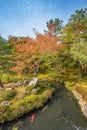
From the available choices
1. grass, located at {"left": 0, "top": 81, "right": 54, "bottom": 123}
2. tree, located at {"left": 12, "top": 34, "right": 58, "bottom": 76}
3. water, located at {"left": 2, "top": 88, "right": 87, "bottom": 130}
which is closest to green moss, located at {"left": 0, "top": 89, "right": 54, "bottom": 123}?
grass, located at {"left": 0, "top": 81, "right": 54, "bottom": 123}

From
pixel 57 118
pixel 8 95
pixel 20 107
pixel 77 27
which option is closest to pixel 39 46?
pixel 77 27

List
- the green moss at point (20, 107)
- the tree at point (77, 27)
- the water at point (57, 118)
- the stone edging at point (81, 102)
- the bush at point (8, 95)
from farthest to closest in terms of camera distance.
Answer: the tree at point (77, 27) → the bush at point (8, 95) → the stone edging at point (81, 102) → the green moss at point (20, 107) → the water at point (57, 118)

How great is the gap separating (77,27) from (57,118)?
15.6 metres

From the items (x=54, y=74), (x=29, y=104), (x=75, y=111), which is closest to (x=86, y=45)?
(x=75, y=111)

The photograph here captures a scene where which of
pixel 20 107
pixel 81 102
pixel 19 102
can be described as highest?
pixel 19 102

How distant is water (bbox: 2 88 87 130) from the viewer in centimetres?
1386

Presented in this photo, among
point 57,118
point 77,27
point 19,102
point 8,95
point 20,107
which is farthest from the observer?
point 77,27

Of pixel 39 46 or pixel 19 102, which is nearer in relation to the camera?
pixel 19 102

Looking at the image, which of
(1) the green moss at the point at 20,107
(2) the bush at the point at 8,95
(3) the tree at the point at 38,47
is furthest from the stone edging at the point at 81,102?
(3) the tree at the point at 38,47

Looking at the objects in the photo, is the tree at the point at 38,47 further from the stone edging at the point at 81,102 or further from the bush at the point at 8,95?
the bush at the point at 8,95

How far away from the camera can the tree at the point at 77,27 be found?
2586 cm

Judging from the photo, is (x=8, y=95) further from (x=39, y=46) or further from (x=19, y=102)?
(x=39, y=46)

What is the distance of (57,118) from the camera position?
50.3ft

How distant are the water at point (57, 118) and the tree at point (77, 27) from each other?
10915 mm
